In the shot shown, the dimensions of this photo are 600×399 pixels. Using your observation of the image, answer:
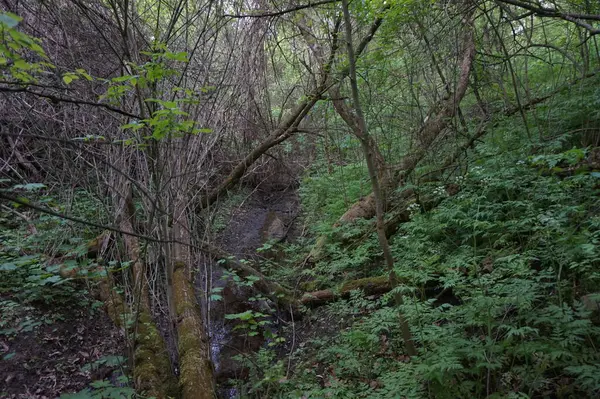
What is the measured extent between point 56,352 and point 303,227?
14.7 ft

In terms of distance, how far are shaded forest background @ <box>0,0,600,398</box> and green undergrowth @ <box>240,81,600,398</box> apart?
0.08ft

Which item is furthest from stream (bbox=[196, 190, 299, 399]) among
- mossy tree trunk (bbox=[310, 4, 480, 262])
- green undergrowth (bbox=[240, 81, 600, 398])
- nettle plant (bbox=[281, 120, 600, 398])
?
mossy tree trunk (bbox=[310, 4, 480, 262])

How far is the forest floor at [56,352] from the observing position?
3.72 m

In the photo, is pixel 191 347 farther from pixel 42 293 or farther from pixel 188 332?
pixel 42 293

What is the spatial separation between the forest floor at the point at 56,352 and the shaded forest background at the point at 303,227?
22 mm

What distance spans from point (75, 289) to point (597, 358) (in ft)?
17.8

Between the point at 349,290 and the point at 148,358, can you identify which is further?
the point at 349,290

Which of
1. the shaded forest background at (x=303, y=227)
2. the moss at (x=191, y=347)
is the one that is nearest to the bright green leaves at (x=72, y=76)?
the shaded forest background at (x=303, y=227)

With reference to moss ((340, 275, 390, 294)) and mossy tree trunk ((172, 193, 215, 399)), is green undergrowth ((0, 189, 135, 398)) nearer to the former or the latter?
mossy tree trunk ((172, 193, 215, 399))

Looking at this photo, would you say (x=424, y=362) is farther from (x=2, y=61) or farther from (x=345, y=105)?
(x=345, y=105)

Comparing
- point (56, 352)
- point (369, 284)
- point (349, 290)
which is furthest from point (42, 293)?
point (369, 284)

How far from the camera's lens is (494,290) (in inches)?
106

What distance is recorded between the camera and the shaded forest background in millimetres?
2512

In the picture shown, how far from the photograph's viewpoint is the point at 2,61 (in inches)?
66.7
